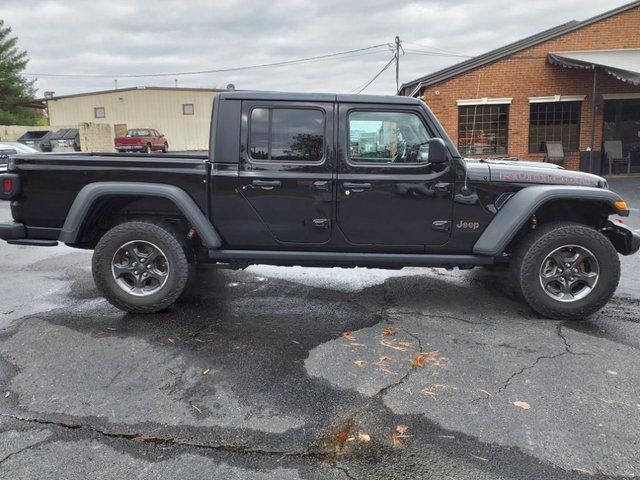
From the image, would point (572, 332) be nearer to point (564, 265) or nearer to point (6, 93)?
point (564, 265)

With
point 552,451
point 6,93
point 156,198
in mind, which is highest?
point 6,93

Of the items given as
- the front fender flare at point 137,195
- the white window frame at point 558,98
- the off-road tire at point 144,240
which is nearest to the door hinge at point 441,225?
the front fender flare at point 137,195

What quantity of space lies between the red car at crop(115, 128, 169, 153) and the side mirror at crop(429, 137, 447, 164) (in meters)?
28.9

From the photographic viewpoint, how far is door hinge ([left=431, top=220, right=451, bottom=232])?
4488 millimetres

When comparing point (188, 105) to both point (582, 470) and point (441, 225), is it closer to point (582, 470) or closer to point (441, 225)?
point (441, 225)

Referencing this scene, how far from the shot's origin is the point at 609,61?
50.5 ft

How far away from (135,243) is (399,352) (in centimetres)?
248

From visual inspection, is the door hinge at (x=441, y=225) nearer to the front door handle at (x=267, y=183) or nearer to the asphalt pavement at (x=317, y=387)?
the asphalt pavement at (x=317, y=387)

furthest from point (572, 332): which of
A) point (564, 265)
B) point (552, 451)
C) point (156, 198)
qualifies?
point (156, 198)

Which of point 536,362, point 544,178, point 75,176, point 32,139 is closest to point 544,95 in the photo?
point 544,178

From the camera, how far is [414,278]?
5.98 m

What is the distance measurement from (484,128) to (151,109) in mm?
31803

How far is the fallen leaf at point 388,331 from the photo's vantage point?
4.21 metres

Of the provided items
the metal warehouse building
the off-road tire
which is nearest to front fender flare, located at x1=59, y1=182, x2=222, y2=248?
the off-road tire
